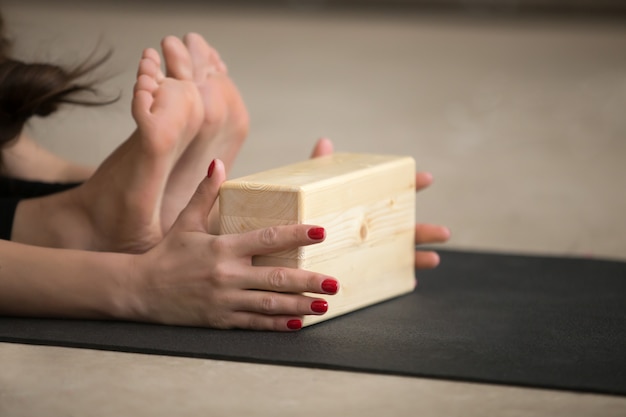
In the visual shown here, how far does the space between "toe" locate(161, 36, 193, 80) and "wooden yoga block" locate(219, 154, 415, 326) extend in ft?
0.73

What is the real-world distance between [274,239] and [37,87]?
52 centimetres

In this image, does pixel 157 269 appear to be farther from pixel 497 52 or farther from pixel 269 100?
pixel 497 52

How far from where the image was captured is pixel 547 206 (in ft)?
7.68

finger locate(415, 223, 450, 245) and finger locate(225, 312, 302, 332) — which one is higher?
finger locate(415, 223, 450, 245)

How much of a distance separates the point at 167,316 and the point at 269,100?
8.02 feet

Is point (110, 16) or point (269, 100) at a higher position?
point (110, 16)

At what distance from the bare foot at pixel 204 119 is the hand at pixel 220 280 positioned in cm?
23

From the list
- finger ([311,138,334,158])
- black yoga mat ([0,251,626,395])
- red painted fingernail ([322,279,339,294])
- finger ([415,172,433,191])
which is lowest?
black yoga mat ([0,251,626,395])

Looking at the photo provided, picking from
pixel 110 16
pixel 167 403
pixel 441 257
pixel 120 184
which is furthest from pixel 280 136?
pixel 110 16

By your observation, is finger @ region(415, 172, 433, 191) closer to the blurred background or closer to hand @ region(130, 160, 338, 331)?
hand @ region(130, 160, 338, 331)

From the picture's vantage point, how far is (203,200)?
4.06ft

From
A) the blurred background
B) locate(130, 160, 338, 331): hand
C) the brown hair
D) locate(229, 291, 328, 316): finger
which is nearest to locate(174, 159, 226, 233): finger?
locate(130, 160, 338, 331): hand

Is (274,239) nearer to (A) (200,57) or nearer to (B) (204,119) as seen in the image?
(B) (204,119)

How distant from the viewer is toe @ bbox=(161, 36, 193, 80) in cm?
144
